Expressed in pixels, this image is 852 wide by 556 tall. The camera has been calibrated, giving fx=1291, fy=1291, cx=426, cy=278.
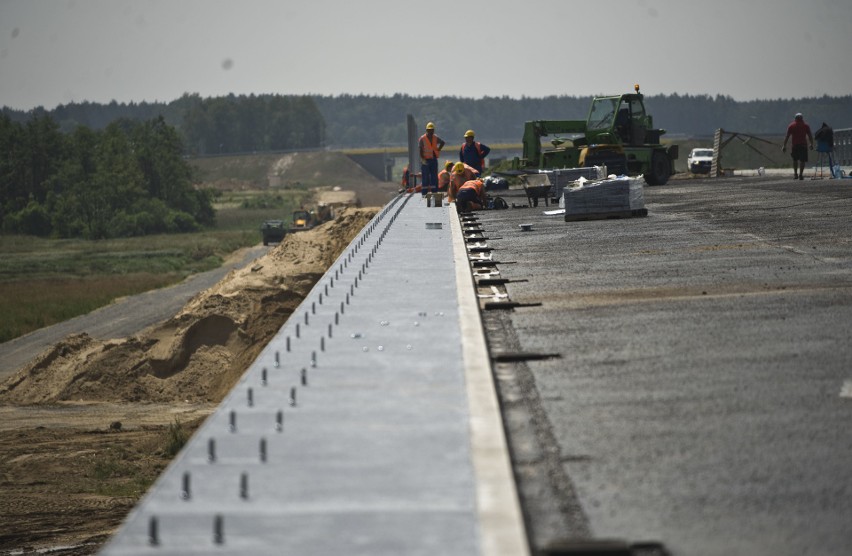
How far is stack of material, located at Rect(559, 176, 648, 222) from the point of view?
23.8 m

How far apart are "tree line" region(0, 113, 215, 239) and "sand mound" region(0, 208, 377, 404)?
9064cm

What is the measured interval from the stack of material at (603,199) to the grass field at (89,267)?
3414cm

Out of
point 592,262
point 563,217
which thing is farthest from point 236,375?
point 592,262

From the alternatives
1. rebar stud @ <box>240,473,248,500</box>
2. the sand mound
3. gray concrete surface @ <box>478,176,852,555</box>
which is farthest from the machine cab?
rebar stud @ <box>240,473,248,500</box>

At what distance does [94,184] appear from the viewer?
5143 inches

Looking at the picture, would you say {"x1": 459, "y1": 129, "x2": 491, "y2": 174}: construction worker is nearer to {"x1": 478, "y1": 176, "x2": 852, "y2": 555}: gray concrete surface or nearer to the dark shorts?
the dark shorts

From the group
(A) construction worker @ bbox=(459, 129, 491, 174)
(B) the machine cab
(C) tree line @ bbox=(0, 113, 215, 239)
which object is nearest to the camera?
(A) construction worker @ bbox=(459, 129, 491, 174)

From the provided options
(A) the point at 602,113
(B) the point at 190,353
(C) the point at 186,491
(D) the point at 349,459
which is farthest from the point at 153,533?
(A) the point at 602,113

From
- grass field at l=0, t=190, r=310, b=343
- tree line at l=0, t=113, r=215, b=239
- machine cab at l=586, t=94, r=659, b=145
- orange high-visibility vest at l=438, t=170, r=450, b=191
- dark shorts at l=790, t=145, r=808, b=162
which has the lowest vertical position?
grass field at l=0, t=190, r=310, b=343

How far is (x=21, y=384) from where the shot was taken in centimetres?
3284

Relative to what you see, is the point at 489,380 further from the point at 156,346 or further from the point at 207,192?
the point at 207,192

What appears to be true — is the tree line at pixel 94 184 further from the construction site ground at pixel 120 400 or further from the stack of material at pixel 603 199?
the stack of material at pixel 603 199

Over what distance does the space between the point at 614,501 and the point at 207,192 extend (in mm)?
137763

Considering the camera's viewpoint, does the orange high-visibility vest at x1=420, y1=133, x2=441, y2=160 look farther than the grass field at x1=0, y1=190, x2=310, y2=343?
No
